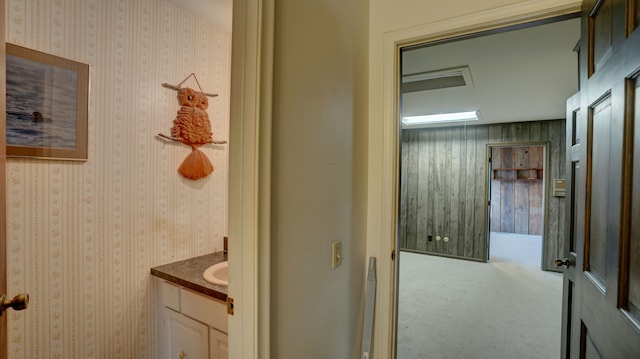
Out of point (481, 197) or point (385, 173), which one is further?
point (481, 197)

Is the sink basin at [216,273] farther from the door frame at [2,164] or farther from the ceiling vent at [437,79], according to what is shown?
the ceiling vent at [437,79]

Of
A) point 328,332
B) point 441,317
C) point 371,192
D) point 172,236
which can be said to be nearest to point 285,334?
point 328,332

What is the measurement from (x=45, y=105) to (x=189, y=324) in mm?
1278

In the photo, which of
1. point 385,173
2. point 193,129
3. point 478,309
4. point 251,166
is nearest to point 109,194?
point 193,129

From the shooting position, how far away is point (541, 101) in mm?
3697

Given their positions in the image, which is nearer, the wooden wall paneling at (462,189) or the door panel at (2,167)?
the door panel at (2,167)

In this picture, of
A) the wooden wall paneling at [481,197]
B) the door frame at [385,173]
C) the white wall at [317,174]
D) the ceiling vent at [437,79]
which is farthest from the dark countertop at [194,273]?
the wooden wall paneling at [481,197]

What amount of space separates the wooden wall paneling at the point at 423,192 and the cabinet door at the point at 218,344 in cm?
485

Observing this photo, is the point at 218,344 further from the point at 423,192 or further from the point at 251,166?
the point at 423,192

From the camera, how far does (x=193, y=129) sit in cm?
189

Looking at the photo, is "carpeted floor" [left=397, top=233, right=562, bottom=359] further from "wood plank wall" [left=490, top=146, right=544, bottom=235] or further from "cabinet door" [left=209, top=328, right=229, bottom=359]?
"wood plank wall" [left=490, top=146, right=544, bottom=235]

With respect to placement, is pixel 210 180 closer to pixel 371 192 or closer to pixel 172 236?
pixel 172 236

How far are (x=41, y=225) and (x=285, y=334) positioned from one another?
1.27m

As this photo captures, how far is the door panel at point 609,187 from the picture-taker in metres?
0.75
